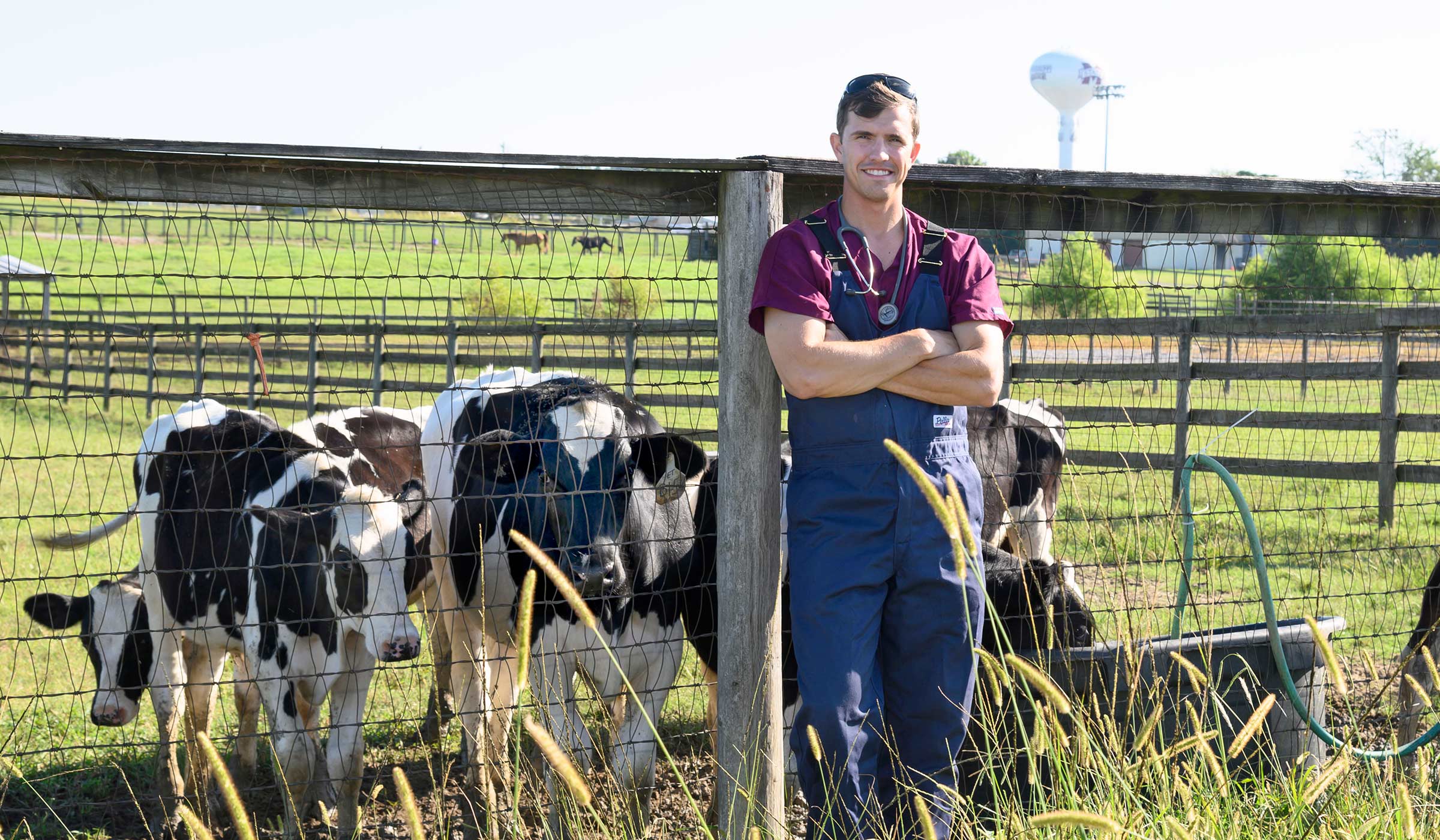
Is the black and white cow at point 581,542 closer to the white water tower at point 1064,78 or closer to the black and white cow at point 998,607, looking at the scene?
the black and white cow at point 998,607

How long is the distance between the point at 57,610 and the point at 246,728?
98 cm

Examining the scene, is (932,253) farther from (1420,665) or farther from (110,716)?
(110,716)

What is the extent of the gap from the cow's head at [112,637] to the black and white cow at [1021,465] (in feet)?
13.0

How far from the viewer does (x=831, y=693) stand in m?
3.03

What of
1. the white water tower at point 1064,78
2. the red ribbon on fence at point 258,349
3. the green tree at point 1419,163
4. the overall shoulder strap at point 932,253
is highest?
the white water tower at point 1064,78

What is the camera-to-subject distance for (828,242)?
3.12m

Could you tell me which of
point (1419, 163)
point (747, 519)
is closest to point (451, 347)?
point (747, 519)

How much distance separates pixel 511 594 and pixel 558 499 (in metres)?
0.82

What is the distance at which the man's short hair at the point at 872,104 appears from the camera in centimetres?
310

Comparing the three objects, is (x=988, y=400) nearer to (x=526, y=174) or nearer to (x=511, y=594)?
(x=526, y=174)

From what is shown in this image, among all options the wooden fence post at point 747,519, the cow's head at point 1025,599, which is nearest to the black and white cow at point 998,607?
the cow's head at point 1025,599

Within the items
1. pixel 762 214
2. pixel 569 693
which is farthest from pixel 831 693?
pixel 569 693

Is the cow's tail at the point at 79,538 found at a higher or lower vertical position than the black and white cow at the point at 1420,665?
higher

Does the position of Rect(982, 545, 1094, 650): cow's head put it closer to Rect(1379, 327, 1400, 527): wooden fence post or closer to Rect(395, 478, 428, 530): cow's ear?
Rect(395, 478, 428, 530): cow's ear
